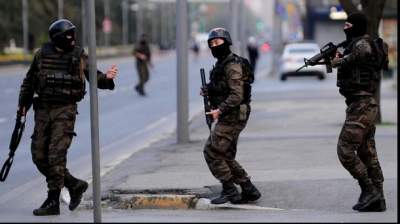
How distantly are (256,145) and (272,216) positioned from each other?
675 cm

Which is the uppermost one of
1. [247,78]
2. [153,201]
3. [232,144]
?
→ [247,78]

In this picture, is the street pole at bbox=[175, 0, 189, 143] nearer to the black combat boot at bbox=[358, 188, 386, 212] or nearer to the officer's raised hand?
the officer's raised hand

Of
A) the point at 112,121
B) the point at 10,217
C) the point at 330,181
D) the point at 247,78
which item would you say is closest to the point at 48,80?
the point at 10,217

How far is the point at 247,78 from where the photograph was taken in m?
9.41

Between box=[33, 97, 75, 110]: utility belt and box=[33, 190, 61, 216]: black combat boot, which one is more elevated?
box=[33, 97, 75, 110]: utility belt

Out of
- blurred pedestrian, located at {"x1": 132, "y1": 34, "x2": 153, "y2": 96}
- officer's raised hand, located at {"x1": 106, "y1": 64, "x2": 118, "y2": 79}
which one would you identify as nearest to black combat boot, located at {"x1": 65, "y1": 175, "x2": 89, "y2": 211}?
officer's raised hand, located at {"x1": 106, "y1": 64, "x2": 118, "y2": 79}

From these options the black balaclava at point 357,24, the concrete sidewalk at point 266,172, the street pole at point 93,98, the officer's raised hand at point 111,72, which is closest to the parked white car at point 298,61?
the concrete sidewalk at point 266,172

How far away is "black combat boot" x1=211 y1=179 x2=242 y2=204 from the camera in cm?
948

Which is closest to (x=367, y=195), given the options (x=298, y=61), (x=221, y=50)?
A: (x=221, y=50)

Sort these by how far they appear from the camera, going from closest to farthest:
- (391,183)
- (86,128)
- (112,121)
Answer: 1. (391,183)
2. (86,128)
3. (112,121)

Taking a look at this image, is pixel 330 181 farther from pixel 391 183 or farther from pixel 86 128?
pixel 86 128

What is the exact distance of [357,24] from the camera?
8.98 m

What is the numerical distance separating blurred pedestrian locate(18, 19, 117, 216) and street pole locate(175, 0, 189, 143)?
6.92m

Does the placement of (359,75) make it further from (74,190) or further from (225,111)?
(74,190)
